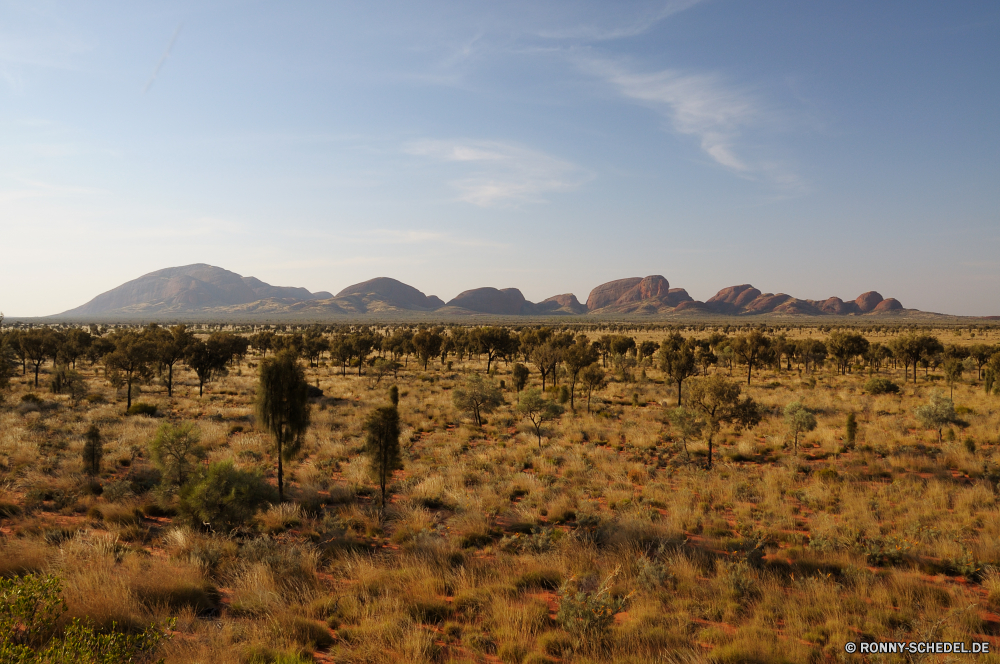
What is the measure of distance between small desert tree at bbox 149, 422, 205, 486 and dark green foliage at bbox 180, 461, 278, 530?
2.49m

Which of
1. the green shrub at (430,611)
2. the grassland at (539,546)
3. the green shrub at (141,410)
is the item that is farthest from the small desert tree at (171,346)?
the green shrub at (430,611)

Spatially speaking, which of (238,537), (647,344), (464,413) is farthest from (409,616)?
(647,344)

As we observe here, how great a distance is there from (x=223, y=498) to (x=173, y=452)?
440 centimetres

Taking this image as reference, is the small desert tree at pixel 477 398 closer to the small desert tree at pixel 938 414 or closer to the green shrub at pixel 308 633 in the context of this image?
the green shrub at pixel 308 633

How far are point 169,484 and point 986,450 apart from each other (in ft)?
114

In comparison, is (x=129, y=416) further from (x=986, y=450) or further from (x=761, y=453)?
(x=986, y=450)

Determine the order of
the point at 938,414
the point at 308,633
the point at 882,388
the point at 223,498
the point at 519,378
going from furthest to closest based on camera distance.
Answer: the point at 519,378 → the point at 882,388 → the point at 938,414 → the point at 223,498 → the point at 308,633

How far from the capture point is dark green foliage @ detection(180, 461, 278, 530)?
39.5 ft

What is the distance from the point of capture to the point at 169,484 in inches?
576

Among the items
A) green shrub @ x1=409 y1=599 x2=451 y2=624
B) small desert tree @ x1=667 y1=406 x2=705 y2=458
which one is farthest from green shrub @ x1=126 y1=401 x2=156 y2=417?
small desert tree @ x1=667 y1=406 x2=705 y2=458

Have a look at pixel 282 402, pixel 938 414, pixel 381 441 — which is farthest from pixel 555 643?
pixel 938 414

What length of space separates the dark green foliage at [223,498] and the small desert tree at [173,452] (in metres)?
2.49

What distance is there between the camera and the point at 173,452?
14.8m

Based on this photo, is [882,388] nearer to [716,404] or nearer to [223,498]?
[716,404]
